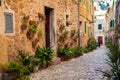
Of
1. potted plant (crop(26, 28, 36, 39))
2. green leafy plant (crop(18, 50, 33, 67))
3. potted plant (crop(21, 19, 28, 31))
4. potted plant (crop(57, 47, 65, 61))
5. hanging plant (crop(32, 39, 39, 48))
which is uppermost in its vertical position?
potted plant (crop(21, 19, 28, 31))

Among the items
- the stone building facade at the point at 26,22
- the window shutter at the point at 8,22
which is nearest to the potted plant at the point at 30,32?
the stone building facade at the point at 26,22

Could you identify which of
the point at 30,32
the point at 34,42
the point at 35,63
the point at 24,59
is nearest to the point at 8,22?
the point at 24,59

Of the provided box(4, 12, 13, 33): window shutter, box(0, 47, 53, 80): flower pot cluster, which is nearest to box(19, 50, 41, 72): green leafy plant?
box(0, 47, 53, 80): flower pot cluster

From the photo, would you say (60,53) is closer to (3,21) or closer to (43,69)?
(43,69)

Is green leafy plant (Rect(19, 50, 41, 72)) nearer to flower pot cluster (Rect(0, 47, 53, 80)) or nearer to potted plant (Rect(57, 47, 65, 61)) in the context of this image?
flower pot cluster (Rect(0, 47, 53, 80))

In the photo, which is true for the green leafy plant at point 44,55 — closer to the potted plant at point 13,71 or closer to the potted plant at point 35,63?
the potted plant at point 35,63

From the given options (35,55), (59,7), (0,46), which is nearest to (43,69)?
(35,55)

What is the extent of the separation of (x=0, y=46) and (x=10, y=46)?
25.2 inches

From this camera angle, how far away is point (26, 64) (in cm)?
744

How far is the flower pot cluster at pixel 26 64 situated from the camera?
Result: 645 centimetres

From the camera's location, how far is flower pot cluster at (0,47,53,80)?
254 inches

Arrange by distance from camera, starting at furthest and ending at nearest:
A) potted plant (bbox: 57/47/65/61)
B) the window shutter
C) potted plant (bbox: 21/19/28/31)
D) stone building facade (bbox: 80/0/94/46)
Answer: stone building facade (bbox: 80/0/94/46) → potted plant (bbox: 57/47/65/61) → potted plant (bbox: 21/19/28/31) → the window shutter

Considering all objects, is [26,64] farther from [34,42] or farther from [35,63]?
[34,42]

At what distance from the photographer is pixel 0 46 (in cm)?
655
